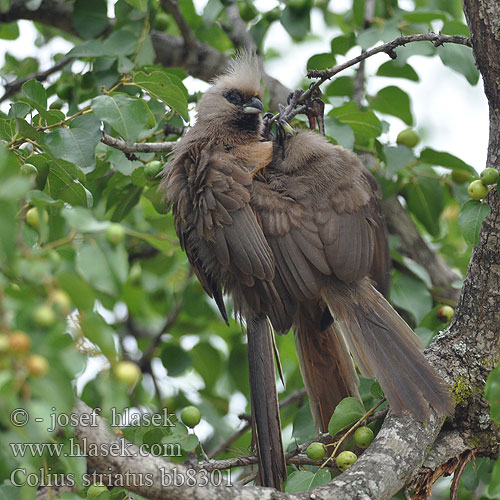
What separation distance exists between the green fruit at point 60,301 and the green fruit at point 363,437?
1434 mm

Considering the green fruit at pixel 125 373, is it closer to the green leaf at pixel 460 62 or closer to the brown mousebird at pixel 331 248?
the brown mousebird at pixel 331 248

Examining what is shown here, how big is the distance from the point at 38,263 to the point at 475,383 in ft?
5.83

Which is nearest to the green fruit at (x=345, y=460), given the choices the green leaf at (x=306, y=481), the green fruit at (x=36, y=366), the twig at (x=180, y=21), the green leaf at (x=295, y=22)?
the green leaf at (x=306, y=481)

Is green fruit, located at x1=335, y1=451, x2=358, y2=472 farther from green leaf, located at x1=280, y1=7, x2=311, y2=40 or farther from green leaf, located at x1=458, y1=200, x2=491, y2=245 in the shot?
green leaf, located at x1=280, y1=7, x2=311, y2=40

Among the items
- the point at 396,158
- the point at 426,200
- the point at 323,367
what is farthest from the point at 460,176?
the point at 323,367

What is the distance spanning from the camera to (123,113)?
238 centimetres

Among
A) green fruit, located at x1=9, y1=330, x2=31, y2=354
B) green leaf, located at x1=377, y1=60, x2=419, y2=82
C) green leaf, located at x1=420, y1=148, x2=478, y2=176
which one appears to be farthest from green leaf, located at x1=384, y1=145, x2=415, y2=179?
green fruit, located at x1=9, y1=330, x2=31, y2=354

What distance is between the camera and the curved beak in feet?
10.7

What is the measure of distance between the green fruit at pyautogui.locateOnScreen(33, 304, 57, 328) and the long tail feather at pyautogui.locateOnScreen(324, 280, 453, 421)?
1.50 meters

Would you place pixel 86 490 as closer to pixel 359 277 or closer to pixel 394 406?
pixel 394 406

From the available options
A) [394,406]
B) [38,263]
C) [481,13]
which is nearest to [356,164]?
[481,13]

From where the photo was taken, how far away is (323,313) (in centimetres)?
298

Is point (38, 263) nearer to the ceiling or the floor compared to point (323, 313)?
nearer to the ceiling

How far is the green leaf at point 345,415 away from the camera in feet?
7.63
